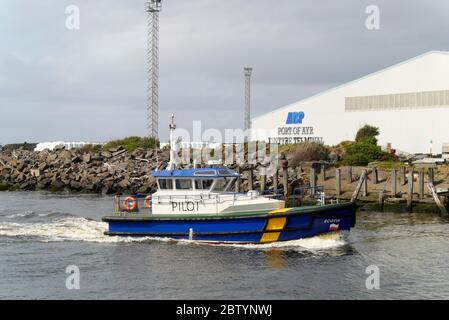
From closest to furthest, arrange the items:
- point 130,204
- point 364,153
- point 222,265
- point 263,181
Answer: point 222,265 → point 130,204 → point 263,181 → point 364,153

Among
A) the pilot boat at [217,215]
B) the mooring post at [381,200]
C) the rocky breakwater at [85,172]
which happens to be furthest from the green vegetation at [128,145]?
the pilot boat at [217,215]

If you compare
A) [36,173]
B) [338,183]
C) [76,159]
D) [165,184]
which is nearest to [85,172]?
[76,159]

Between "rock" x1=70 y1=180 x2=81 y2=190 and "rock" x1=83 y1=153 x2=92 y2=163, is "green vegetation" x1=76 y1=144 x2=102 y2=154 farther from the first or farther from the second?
"rock" x1=70 y1=180 x2=81 y2=190

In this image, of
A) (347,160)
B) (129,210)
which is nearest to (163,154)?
(347,160)

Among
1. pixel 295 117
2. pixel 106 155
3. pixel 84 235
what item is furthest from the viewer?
pixel 295 117

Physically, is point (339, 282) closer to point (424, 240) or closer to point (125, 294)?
point (125, 294)

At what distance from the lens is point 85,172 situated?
59.9 m

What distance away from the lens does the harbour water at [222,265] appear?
19.4m

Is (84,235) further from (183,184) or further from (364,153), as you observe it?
(364,153)

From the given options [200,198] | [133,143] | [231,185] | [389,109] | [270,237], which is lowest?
[270,237]

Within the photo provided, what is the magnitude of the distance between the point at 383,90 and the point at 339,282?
42672 millimetres

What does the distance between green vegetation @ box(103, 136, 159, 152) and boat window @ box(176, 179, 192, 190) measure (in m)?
40.3

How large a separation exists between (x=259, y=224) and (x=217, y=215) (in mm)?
1623
